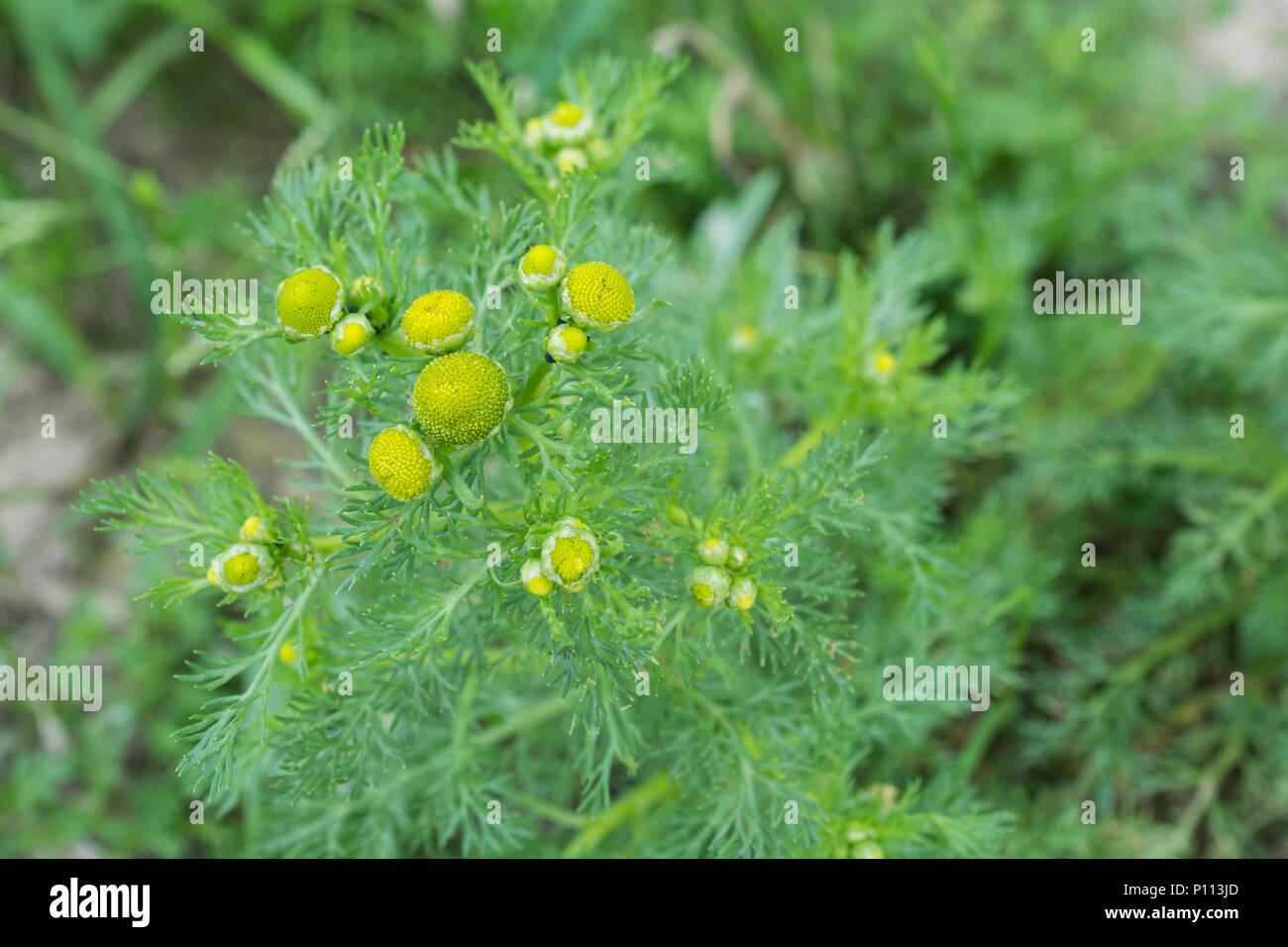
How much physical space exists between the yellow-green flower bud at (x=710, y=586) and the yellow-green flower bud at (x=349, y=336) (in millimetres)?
685

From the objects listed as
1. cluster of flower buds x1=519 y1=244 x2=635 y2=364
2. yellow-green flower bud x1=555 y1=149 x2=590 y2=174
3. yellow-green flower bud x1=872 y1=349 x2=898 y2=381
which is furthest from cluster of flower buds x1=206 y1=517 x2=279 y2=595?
yellow-green flower bud x1=872 y1=349 x2=898 y2=381

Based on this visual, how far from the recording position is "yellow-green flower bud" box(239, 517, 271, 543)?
167cm

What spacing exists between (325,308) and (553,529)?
1.63ft

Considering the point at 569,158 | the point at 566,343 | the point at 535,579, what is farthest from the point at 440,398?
the point at 569,158

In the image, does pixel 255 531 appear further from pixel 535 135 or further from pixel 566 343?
pixel 535 135

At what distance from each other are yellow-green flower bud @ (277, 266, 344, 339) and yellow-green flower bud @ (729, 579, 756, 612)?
2.62ft

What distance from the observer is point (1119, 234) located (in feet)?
11.3

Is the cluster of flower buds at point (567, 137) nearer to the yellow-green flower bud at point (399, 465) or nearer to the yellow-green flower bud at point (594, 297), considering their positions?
the yellow-green flower bud at point (594, 297)

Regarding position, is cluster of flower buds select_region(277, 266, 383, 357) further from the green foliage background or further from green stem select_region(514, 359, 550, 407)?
the green foliage background

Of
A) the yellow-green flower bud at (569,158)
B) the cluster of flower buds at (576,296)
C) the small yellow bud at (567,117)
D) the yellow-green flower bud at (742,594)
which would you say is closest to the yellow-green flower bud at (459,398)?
the cluster of flower buds at (576,296)

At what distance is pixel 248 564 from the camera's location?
161 centimetres
